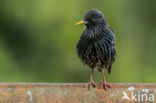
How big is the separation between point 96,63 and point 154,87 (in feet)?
4.82

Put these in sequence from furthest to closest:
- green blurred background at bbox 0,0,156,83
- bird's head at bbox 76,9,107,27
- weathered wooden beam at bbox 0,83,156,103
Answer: green blurred background at bbox 0,0,156,83 < bird's head at bbox 76,9,107,27 < weathered wooden beam at bbox 0,83,156,103

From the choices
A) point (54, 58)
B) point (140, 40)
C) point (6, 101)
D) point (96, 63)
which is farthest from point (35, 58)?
point (6, 101)

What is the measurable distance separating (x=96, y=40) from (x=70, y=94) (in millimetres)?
1433

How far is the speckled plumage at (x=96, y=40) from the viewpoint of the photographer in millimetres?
6391

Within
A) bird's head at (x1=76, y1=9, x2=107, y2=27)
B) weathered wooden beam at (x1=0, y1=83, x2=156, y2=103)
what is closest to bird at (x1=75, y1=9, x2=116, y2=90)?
bird's head at (x1=76, y1=9, x2=107, y2=27)

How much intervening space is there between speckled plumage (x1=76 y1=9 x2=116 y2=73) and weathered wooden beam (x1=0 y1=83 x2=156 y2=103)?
4.02 feet

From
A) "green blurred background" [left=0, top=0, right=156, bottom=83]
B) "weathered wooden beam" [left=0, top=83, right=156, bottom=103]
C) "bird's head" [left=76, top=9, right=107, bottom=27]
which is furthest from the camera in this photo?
"green blurred background" [left=0, top=0, right=156, bottom=83]

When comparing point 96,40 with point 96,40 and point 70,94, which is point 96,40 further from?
point 70,94

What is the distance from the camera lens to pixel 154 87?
523 cm

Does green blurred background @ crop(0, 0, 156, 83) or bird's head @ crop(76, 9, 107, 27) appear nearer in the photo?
bird's head @ crop(76, 9, 107, 27)

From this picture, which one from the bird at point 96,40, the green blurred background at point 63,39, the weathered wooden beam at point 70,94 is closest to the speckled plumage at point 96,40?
the bird at point 96,40

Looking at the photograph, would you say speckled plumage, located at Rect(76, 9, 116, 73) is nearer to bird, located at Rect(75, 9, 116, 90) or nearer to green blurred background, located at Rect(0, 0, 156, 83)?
bird, located at Rect(75, 9, 116, 90)

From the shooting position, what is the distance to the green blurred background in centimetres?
1224

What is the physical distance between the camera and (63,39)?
1271cm
